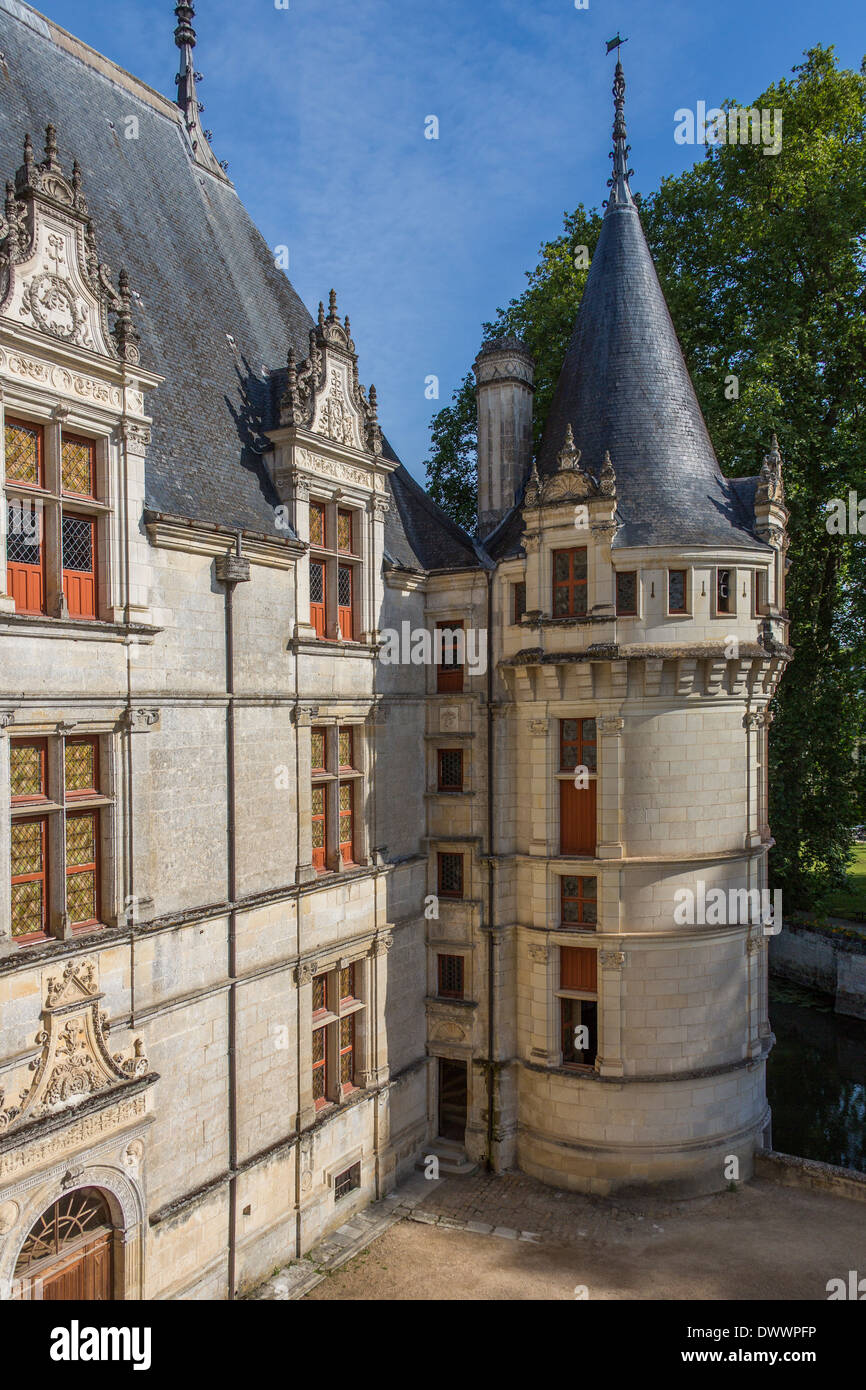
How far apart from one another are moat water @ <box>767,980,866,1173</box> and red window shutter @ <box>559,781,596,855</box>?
1013 cm

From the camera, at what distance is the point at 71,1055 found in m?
11.6

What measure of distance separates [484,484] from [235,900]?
499 inches

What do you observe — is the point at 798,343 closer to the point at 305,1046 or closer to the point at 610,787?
the point at 610,787

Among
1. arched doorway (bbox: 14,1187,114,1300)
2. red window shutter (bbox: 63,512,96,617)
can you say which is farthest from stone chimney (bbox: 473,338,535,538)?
arched doorway (bbox: 14,1187,114,1300)

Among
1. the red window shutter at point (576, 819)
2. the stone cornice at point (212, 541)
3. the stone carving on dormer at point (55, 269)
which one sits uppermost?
the stone carving on dormer at point (55, 269)

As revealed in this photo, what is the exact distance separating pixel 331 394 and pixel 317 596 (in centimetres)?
380

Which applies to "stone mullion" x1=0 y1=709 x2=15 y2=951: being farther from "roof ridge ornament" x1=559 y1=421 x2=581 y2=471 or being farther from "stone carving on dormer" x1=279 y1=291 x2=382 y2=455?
"roof ridge ornament" x1=559 y1=421 x2=581 y2=471

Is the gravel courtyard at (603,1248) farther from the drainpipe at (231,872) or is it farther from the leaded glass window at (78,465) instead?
the leaded glass window at (78,465)

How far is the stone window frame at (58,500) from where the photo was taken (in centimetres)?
1142

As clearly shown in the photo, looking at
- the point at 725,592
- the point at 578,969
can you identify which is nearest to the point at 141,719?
the point at 578,969

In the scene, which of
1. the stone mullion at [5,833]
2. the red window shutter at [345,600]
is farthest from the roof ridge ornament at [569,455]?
the stone mullion at [5,833]

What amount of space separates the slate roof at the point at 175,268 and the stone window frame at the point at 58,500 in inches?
37.8

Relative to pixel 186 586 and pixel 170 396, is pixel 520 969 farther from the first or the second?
pixel 170 396
